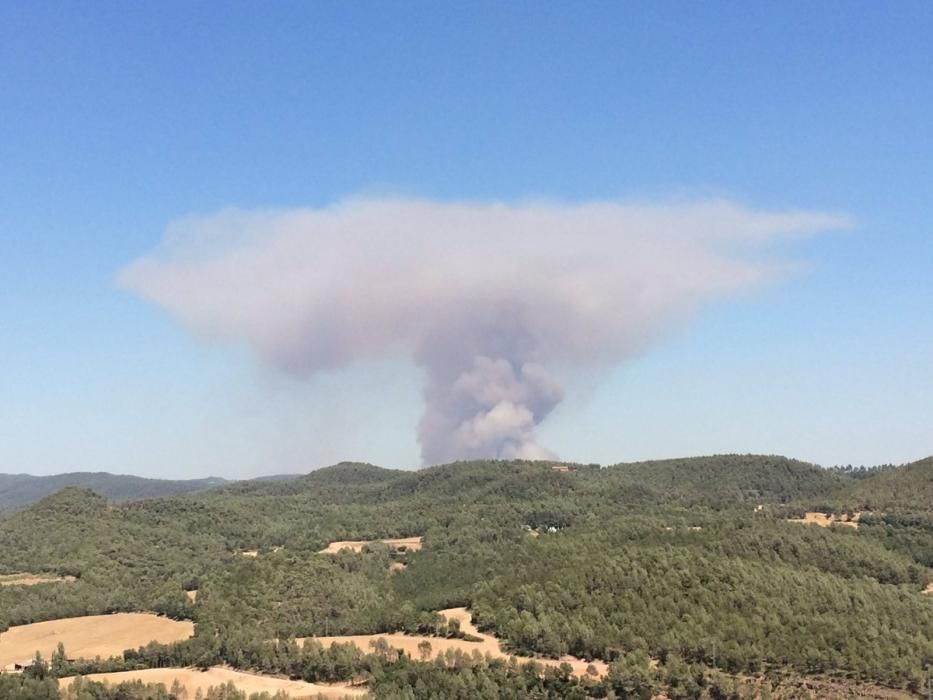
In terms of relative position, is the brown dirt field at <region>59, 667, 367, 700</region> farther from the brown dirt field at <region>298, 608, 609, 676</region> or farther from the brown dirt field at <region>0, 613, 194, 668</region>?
the brown dirt field at <region>0, 613, 194, 668</region>

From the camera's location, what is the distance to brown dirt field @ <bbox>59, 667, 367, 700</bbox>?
128m

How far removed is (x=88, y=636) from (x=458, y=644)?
3638 inches

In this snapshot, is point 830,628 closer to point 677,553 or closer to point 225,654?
point 677,553

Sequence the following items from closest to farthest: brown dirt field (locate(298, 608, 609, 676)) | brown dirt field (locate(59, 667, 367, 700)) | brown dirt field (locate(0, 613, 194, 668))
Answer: brown dirt field (locate(59, 667, 367, 700)), brown dirt field (locate(298, 608, 609, 676)), brown dirt field (locate(0, 613, 194, 668))

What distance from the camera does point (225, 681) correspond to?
134 meters

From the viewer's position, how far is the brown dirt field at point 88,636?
173 meters

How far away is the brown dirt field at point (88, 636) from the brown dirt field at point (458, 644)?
4145cm

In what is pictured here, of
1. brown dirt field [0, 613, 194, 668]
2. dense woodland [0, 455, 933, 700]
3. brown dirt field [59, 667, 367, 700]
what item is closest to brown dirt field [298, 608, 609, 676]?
dense woodland [0, 455, 933, 700]

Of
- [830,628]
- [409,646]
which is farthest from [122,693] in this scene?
[830,628]

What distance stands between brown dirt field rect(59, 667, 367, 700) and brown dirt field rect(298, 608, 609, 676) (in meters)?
15.4

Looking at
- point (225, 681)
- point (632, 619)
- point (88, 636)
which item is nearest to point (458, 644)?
point (632, 619)

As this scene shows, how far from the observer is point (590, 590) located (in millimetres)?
162125

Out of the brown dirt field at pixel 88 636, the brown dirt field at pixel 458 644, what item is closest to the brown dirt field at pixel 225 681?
the brown dirt field at pixel 458 644

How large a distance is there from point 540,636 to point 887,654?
182 feet
